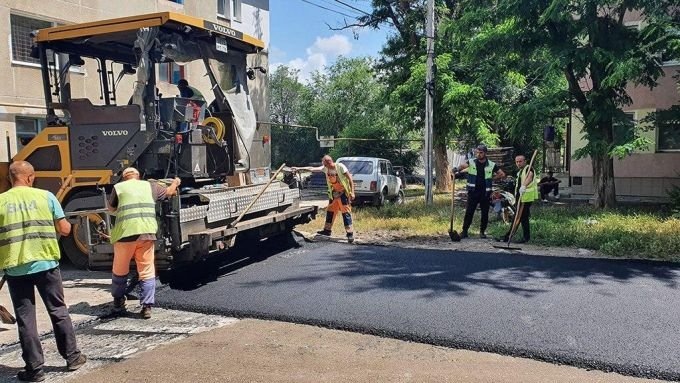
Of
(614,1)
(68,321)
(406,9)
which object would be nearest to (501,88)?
(406,9)

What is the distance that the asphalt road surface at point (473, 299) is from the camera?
15.6 feet

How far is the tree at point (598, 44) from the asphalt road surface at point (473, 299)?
5187 millimetres

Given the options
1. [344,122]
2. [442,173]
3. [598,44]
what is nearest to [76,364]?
[598,44]

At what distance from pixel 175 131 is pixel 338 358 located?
3.99 m

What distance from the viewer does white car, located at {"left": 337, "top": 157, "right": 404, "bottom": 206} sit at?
16031 millimetres

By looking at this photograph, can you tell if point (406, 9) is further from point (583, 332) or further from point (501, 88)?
→ point (583, 332)

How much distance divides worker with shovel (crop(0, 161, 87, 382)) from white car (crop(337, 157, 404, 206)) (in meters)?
11.9

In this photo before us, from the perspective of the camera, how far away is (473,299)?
19.8 feet

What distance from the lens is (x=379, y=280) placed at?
6926 millimetres

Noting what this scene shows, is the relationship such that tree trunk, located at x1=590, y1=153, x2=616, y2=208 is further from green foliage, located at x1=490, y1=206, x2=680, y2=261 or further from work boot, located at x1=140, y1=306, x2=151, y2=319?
work boot, located at x1=140, y1=306, x2=151, y2=319

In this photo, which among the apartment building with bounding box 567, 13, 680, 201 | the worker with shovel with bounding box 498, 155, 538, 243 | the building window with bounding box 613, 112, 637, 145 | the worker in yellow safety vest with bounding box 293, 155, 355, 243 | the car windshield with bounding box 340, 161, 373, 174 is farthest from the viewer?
the car windshield with bounding box 340, 161, 373, 174

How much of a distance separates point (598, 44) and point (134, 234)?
10558mm

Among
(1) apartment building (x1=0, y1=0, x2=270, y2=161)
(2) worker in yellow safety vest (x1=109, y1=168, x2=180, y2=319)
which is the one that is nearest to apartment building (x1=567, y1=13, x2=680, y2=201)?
(1) apartment building (x1=0, y1=0, x2=270, y2=161)

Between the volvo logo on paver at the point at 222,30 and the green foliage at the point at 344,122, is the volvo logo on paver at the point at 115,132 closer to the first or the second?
the volvo logo on paver at the point at 222,30
